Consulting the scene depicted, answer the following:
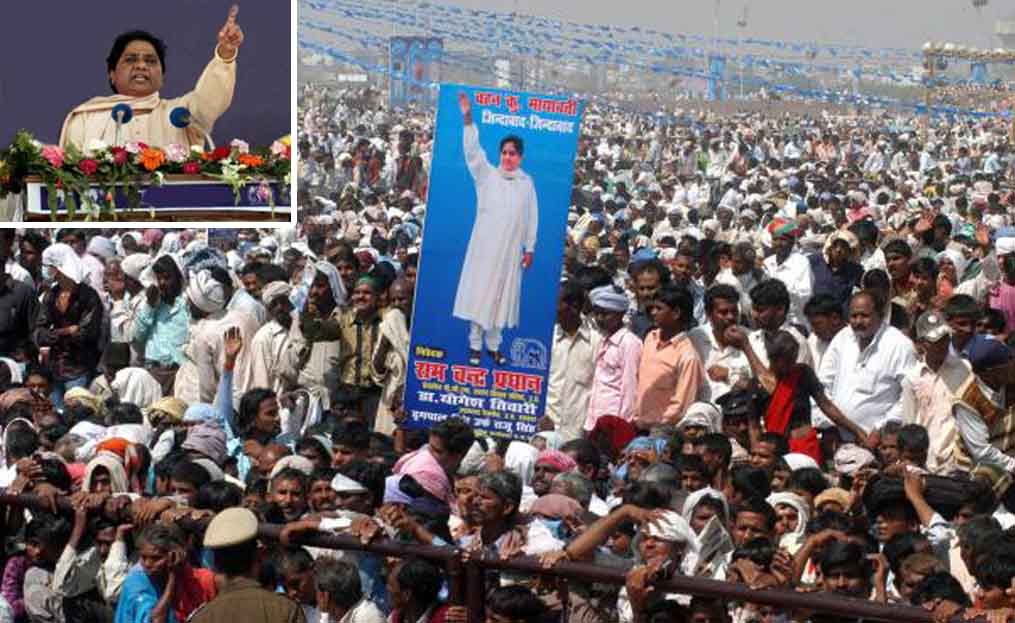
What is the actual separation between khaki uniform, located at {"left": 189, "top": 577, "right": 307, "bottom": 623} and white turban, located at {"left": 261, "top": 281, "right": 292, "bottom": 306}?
6.16m

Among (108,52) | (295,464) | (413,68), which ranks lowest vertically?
(413,68)

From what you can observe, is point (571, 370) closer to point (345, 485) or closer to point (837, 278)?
point (345, 485)

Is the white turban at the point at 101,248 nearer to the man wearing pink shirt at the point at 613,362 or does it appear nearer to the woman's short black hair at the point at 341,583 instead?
the man wearing pink shirt at the point at 613,362

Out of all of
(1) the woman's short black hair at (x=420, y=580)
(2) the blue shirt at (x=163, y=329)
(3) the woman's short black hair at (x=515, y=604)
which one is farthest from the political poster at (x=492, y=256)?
(2) the blue shirt at (x=163, y=329)

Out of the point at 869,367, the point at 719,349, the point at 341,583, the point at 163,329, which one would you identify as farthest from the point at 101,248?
the point at 341,583

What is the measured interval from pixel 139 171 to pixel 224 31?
0.76 m

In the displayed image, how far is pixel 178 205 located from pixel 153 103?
51 cm

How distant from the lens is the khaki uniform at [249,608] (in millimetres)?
5812

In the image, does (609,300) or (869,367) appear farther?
(609,300)

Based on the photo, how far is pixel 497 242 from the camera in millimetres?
9398

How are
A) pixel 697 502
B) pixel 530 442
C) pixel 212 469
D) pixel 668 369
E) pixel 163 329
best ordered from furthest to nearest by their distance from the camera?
pixel 163 329 → pixel 668 369 → pixel 530 442 → pixel 212 469 → pixel 697 502

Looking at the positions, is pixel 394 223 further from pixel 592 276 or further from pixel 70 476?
pixel 70 476

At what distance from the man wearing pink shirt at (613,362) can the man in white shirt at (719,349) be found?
0.28 m

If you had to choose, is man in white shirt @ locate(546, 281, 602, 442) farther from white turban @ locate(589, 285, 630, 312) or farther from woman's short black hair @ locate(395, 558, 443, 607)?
woman's short black hair @ locate(395, 558, 443, 607)
